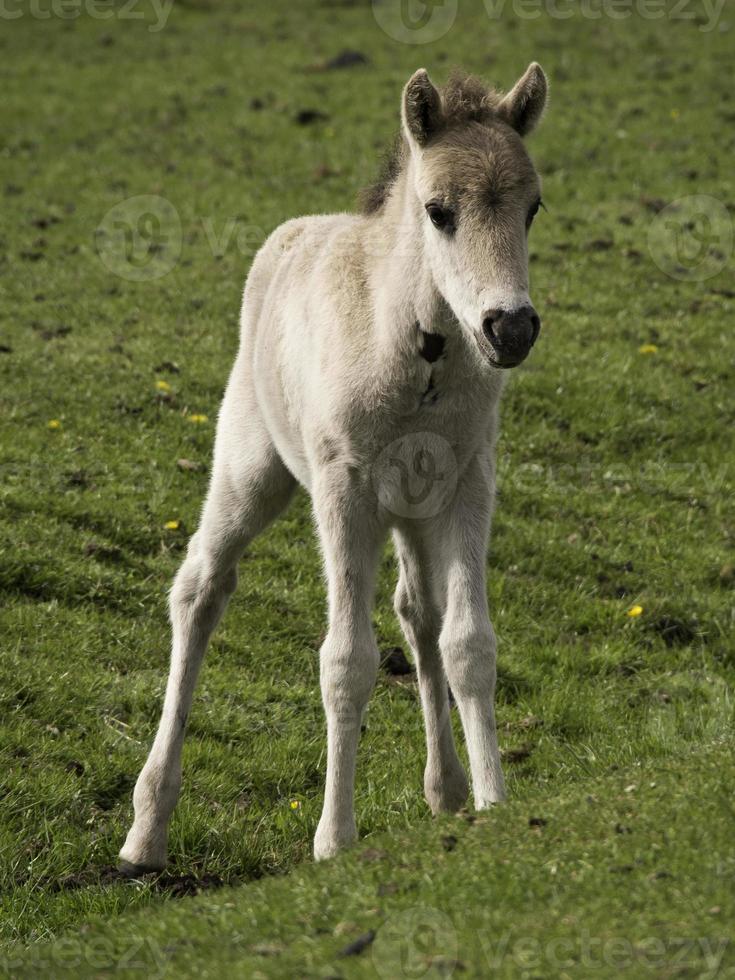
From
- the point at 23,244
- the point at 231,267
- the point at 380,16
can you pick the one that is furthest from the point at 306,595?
the point at 380,16

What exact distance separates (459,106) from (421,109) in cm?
18

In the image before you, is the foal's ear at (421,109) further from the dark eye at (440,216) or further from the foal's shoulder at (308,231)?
the foal's shoulder at (308,231)

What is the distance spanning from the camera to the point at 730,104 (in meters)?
20.6

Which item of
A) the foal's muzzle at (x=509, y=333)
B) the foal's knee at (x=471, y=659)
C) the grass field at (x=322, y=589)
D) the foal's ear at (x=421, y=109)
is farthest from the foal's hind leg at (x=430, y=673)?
the foal's ear at (x=421, y=109)

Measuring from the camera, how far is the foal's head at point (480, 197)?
4766mm

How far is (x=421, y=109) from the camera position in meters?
5.24

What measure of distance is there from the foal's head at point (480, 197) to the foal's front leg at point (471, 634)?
0.92 meters

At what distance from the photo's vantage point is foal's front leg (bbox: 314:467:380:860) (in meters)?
5.44

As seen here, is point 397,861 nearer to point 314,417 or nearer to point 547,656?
point 314,417

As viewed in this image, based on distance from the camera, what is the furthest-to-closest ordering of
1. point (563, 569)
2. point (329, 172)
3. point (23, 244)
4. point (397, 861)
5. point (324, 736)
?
point (329, 172)
point (23, 244)
point (563, 569)
point (324, 736)
point (397, 861)

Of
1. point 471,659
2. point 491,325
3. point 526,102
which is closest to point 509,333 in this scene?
point 491,325

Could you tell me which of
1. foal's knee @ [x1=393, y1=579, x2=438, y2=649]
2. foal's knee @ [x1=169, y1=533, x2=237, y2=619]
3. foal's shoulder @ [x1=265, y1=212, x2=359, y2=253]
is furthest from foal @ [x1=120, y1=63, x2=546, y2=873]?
foal's knee @ [x1=169, y1=533, x2=237, y2=619]

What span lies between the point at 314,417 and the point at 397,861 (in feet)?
6.32

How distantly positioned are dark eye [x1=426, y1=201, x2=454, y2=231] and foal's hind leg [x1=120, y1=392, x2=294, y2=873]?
1794mm
